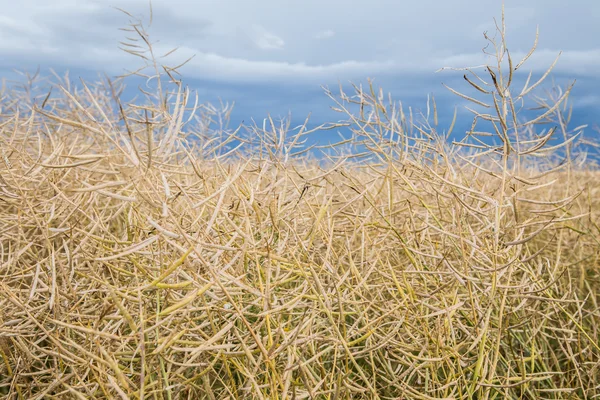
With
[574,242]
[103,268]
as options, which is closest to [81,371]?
[103,268]

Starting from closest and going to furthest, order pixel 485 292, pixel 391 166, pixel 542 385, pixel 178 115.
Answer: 1. pixel 178 115
2. pixel 485 292
3. pixel 391 166
4. pixel 542 385

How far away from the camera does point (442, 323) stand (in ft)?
3.54

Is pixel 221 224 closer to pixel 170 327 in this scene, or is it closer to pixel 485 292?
pixel 170 327

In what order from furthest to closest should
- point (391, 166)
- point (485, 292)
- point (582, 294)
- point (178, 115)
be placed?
point (582, 294)
point (391, 166)
point (485, 292)
point (178, 115)

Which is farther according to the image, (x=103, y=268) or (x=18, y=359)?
(x=103, y=268)

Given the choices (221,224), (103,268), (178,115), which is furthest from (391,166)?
(103,268)

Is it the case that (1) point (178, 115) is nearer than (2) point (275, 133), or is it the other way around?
(1) point (178, 115)

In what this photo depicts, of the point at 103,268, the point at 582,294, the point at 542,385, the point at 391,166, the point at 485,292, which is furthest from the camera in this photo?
the point at 582,294

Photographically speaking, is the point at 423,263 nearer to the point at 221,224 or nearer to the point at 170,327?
the point at 221,224

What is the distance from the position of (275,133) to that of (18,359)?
2.21 ft

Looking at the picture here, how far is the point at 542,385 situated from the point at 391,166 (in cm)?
67

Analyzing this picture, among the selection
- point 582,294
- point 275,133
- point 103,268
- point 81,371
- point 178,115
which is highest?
point 178,115

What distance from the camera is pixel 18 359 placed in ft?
3.41

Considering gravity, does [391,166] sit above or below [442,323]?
above
